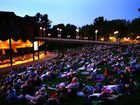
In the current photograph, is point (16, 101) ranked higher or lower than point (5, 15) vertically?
lower

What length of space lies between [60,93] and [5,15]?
140 feet

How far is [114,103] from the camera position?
14.9 m

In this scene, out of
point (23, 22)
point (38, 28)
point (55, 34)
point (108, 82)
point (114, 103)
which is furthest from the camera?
point (55, 34)

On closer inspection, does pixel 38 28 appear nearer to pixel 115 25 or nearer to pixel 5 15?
pixel 5 15

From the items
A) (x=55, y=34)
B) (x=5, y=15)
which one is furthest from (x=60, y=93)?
(x=55, y=34)

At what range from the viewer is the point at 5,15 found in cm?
5738

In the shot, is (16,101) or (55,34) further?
(55,34)

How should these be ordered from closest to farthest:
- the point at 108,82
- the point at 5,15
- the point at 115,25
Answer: the point at 108,82 → the point at 5,15 → the point at 115,25

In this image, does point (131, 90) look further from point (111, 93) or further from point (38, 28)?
point (38, 28)

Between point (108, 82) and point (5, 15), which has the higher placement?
point (5, 15)

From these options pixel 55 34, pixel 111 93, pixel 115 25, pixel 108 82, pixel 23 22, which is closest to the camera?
pixel 111 93

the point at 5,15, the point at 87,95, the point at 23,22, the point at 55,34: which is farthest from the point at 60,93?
the point at 55,34

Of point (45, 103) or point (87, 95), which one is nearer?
point (45, 103)

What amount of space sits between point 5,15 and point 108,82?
4119 centimetres
